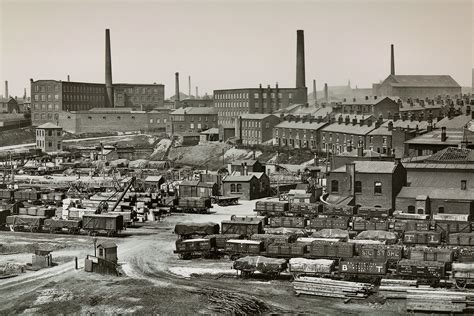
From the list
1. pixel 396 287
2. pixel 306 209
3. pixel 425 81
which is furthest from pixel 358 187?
pixel 425 81

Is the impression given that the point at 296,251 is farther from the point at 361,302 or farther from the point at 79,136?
the point at 79,136

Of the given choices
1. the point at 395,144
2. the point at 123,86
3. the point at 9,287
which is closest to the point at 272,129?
the point at 395,144

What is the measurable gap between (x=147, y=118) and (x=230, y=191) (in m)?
70.9

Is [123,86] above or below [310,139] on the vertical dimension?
above

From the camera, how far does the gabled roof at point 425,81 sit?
15025 centimetres

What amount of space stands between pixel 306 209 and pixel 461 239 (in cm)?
1725

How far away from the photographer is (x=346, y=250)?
1780 inches

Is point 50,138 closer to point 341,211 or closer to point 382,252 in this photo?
point 341,211

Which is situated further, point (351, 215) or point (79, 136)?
point (79, 136)

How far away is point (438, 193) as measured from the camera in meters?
61.2

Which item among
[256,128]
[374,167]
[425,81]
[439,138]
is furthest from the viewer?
[425,81]

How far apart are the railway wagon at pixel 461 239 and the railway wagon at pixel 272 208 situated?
18.5 m

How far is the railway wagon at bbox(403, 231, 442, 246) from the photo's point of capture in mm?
49500

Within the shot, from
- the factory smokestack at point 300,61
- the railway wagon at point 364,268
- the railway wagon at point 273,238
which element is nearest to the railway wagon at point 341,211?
the railway wagon at point 273,238
